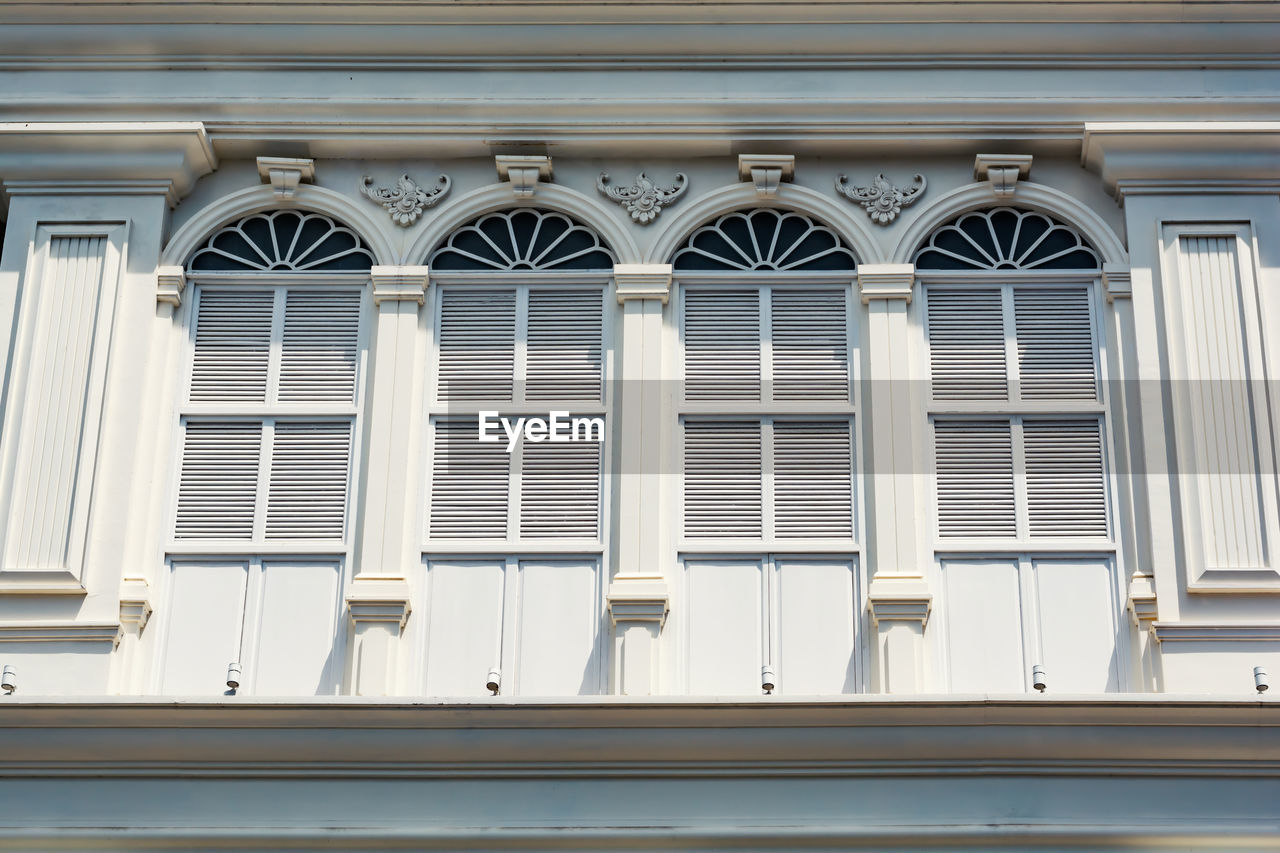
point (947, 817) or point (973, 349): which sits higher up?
point (973, 349)

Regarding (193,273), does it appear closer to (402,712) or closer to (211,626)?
(211,626)

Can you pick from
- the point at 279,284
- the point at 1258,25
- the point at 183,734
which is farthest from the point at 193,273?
the point at 1258,25

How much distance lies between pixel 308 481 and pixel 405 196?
1.98 meters

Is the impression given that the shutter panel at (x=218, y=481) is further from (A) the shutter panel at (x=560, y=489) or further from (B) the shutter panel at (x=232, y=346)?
(A) the shutter panel at (x=560, y=489)

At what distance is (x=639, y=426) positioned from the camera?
1228 centimetres

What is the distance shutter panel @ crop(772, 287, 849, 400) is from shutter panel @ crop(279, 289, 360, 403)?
2575 mm

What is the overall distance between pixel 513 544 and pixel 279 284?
2.30 meters

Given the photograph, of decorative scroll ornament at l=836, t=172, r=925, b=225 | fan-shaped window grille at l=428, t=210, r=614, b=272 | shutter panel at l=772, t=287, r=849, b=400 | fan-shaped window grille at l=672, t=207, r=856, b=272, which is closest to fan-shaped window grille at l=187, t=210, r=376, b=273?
fan-shaped window grille at l=428, t=210, r=614, b=272

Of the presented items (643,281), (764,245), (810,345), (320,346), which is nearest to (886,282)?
(810,345)

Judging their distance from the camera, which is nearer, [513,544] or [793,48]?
[513,544]

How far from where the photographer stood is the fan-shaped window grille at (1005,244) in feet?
42.1

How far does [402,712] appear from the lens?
10.7 meters

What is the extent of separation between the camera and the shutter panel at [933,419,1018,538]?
12.1 m

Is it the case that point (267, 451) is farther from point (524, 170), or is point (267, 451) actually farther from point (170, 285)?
point (524, 170)
